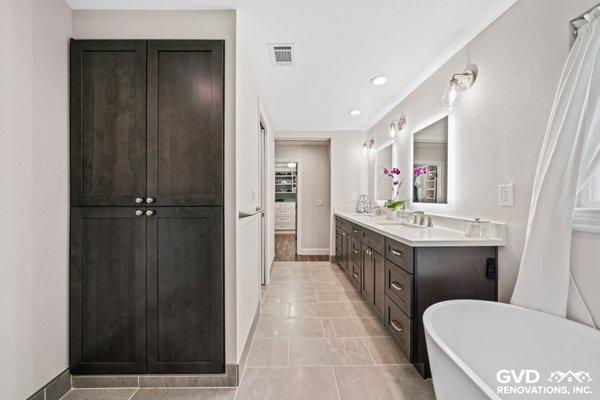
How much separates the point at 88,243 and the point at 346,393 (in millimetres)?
1836

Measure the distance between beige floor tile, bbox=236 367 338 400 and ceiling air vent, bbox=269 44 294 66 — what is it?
2415mm

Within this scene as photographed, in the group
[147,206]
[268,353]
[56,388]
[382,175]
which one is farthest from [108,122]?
[382,175]

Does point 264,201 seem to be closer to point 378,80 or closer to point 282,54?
point 282,54

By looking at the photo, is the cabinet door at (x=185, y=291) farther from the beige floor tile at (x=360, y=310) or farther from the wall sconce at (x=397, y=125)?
the wall sconce at (x=397, y=125)

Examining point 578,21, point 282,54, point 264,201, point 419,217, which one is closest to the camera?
point 578,21

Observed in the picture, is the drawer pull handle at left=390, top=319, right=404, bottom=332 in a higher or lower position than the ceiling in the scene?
lower

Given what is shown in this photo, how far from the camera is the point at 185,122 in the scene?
1645 millimetres

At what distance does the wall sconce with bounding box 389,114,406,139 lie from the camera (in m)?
3.07

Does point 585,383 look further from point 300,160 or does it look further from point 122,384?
point 300,160

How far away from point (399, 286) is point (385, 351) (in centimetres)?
55

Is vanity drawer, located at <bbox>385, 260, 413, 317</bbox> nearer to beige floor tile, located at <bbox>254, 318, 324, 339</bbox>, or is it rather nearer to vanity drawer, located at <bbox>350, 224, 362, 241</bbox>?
beige floor tile, located at <bbox>254, 318, 324, 339</bbox>

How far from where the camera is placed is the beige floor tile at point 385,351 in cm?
187

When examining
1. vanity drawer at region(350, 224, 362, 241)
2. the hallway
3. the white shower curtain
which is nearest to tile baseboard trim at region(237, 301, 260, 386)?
the hallway

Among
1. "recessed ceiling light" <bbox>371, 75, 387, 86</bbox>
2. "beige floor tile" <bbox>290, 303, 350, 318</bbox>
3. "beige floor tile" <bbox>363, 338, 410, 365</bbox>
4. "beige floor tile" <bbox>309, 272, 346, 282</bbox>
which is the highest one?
"recessed ceiling light" <bbox>371, 75, 387, 86</bbox>
